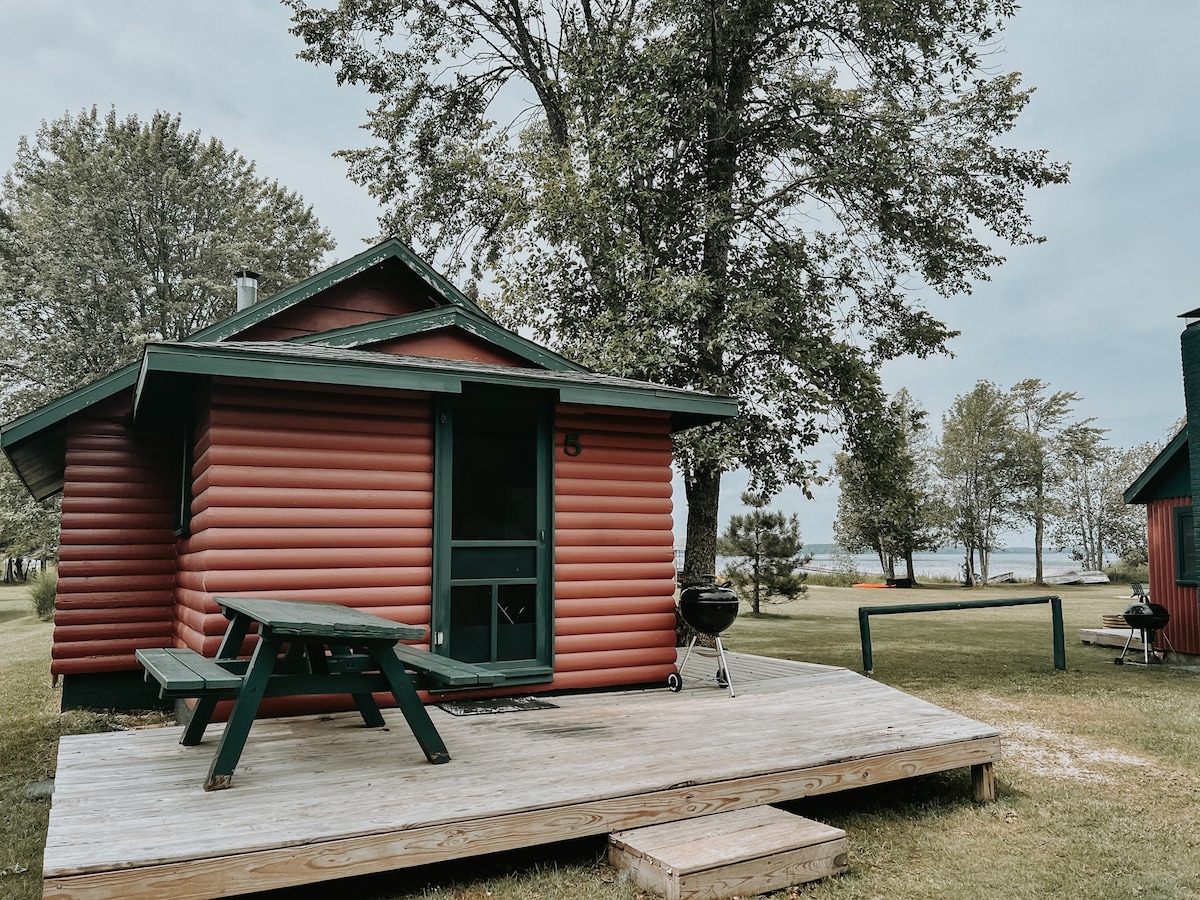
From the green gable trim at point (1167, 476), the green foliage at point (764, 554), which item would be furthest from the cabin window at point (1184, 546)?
the green foliage at point (764, 554)

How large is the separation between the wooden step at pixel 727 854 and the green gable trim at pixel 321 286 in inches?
219

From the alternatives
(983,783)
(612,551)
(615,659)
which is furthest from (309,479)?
(983,783)

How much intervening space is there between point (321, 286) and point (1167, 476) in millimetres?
12108

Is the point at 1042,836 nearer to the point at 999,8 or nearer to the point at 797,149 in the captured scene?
the point at 797,149

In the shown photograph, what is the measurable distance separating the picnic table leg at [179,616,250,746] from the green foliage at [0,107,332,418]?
2196 cm

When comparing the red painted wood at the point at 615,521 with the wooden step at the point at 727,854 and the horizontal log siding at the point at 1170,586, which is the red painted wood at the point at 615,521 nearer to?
the wooden step at the point at 727,854

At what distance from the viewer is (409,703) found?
403cm

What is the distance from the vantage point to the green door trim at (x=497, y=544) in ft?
19.0

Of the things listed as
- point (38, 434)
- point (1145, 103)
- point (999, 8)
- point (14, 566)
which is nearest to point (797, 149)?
point (999, 8)

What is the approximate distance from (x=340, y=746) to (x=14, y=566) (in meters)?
53.1

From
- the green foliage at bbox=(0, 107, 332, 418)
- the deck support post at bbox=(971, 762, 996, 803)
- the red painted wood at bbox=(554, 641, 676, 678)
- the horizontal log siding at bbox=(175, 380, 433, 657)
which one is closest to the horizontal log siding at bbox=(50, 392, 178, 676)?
the horizontal log siding at bbox=(175, 380, 433, 657)

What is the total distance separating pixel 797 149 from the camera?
1311 centimetres

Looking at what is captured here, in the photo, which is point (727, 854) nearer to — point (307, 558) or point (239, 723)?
point (239, 723)

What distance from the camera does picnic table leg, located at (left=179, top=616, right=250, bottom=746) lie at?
4.36 meters
